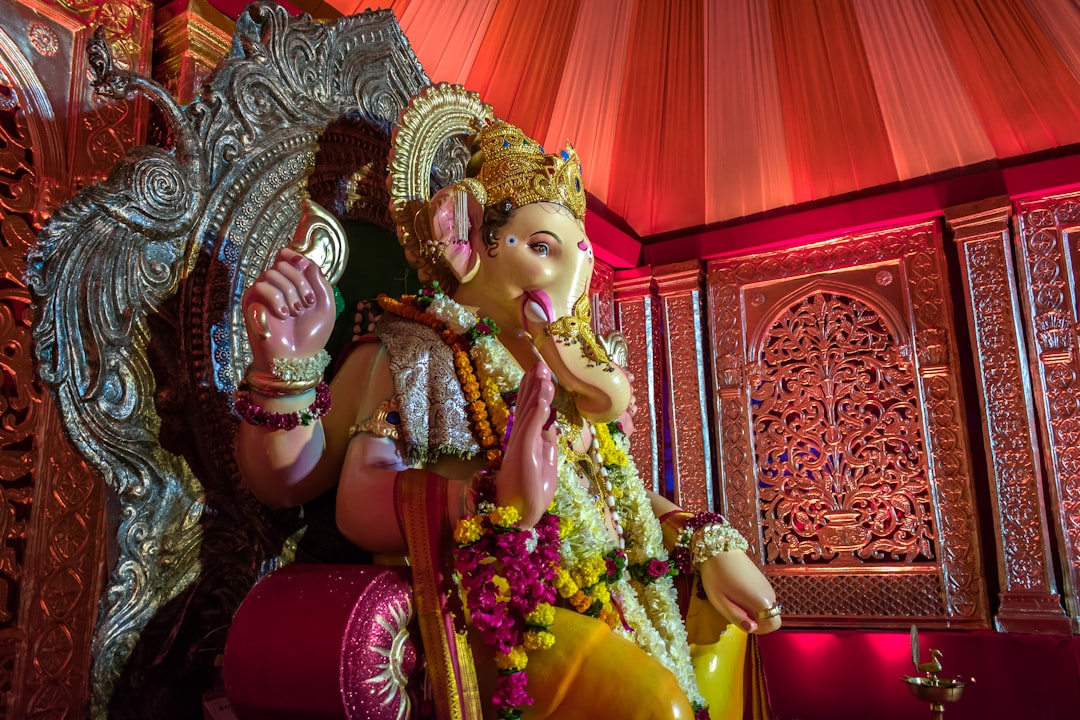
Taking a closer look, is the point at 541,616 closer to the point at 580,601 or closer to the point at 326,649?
the point at 580,601

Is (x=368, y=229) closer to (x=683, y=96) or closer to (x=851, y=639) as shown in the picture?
(x=683, y=96)

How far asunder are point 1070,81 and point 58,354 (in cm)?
333

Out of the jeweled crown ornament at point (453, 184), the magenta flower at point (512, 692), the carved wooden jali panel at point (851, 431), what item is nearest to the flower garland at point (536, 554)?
the magenta flower at point (512, 692)

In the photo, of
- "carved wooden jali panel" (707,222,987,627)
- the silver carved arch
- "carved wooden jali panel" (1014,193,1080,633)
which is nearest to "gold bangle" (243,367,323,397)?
the silver carved arch

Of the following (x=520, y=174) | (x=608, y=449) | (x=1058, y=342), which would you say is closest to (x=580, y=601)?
(x=608, y=449)

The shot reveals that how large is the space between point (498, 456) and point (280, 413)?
0.38 metres

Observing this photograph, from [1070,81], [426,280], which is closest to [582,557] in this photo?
[426,280]

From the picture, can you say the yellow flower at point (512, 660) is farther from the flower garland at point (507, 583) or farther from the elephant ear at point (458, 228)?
the elephant ear at point (458, 228)

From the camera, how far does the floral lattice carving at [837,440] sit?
3.29 m

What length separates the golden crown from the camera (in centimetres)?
166

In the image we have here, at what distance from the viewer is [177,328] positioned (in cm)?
149

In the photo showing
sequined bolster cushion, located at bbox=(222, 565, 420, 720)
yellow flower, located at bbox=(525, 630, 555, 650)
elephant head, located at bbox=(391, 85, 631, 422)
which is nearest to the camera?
sequined bolster cushion, located at bbox=(222, 565, 420, 720)

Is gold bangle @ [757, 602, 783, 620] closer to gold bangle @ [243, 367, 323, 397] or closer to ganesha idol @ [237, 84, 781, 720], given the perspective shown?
ganesha idol @ [237, 84, 781, 720]

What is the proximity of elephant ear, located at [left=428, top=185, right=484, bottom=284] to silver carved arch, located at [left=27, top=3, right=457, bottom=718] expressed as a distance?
0.31m
